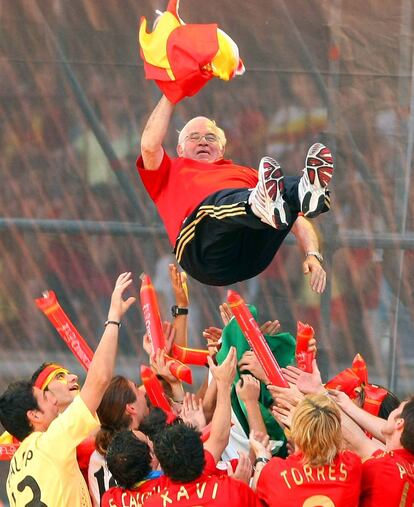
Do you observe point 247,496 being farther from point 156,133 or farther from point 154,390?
point 156,133

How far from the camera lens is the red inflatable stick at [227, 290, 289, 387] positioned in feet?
15.6

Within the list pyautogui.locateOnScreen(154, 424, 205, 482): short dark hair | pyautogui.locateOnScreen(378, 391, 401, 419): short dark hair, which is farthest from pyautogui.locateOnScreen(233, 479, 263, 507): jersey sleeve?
pyautogui.locateOnScreen(378, 391, 401, 419): short dark hair

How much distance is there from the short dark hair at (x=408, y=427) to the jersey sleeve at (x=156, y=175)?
1.36 metres

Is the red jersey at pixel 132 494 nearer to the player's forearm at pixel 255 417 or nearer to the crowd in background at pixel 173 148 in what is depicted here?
the player's forearm at pixel 255 417

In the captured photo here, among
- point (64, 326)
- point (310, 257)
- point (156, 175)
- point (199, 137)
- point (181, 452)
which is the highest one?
point (199, 137)

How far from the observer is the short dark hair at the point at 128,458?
13.9ft

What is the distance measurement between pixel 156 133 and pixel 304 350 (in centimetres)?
97

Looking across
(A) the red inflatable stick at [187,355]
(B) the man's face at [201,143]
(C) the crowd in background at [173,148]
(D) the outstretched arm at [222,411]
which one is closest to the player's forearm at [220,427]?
(D) the outstretched arm at [222,411]

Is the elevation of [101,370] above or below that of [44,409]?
above

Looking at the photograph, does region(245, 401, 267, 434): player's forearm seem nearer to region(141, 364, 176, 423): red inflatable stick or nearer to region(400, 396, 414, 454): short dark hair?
region(141, 364, 176, 423): red inflatable stick

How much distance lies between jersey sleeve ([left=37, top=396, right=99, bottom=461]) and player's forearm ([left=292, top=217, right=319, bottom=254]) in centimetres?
125

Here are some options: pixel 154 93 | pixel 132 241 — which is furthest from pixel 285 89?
pixel 132 241

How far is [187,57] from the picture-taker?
4516 mm

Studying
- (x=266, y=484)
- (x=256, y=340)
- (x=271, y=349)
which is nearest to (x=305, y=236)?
(x=271, y=349)
